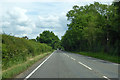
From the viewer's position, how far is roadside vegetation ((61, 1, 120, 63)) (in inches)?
1190

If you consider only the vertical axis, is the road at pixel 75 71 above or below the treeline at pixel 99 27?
below

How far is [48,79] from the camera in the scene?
8023 mm

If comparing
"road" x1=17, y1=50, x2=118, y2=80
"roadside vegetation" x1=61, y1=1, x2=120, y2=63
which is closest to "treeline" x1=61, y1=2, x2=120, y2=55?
"roadside vegetation" x1=61, y1=1, x2=120, y2=63

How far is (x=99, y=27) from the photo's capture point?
133 ft

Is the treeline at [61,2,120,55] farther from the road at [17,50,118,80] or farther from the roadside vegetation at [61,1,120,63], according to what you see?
the road at [17,50,118,80]

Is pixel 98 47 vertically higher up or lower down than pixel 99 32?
lower down

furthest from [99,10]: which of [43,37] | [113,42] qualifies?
[43,37]

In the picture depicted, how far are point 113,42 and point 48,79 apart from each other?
90.1 ft

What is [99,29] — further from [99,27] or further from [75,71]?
[75,71]

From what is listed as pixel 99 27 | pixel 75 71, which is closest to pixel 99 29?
pixel 99 27

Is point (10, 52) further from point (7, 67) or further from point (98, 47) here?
point (98, 47)

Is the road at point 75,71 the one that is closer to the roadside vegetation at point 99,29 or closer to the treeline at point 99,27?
the roadside vegetation at point 99,29

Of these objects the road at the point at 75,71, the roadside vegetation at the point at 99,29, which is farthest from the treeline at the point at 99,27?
the road at the point at 75,71

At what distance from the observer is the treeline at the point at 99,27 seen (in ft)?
102
